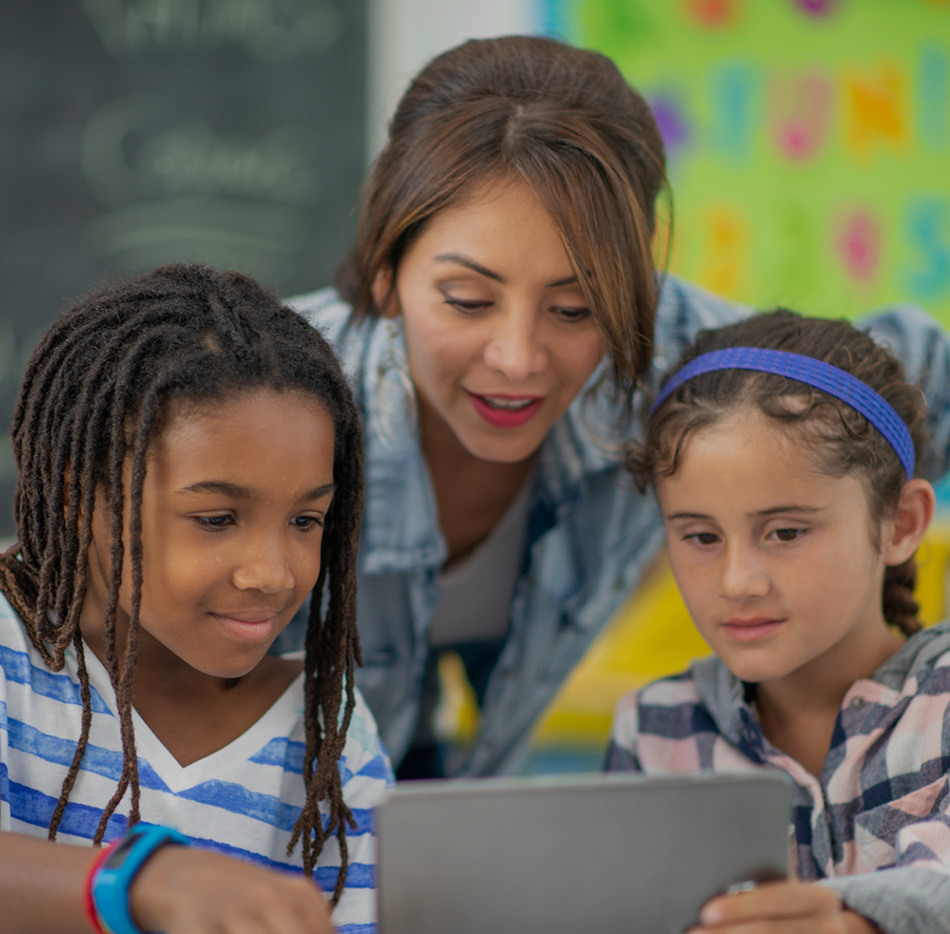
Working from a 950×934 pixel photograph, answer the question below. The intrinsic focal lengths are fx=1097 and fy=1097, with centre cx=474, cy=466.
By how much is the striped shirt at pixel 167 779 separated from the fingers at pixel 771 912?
358 mm

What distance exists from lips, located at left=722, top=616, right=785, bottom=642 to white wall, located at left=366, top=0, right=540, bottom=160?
1.60m

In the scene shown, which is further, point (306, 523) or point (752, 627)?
point (752, 627)

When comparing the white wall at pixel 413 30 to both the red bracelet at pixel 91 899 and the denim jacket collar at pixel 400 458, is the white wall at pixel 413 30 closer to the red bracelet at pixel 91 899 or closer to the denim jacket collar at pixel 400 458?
the denim jacket collar at pixel 400 458

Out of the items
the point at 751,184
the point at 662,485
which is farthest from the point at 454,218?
the point at 751,184

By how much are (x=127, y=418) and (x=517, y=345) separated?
0.40m

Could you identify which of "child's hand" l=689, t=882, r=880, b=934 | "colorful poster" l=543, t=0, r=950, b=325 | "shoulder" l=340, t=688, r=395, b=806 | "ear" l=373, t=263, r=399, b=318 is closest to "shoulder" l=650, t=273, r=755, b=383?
"ear" l=373, t=263, r=399, b=318

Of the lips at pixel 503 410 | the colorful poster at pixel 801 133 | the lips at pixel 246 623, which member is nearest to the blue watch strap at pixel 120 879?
the lips at pixel 246 623

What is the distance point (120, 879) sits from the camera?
0.64 meters

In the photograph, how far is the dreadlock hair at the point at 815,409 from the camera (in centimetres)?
105

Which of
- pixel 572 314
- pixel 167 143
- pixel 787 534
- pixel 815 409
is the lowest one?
pixel 787 534

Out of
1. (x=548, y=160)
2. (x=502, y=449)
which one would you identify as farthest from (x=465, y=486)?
(x=548, y=160)

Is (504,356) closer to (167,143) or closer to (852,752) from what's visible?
(852,752)

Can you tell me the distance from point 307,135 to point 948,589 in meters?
1.62

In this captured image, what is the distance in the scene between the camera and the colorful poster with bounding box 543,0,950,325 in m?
2.75
